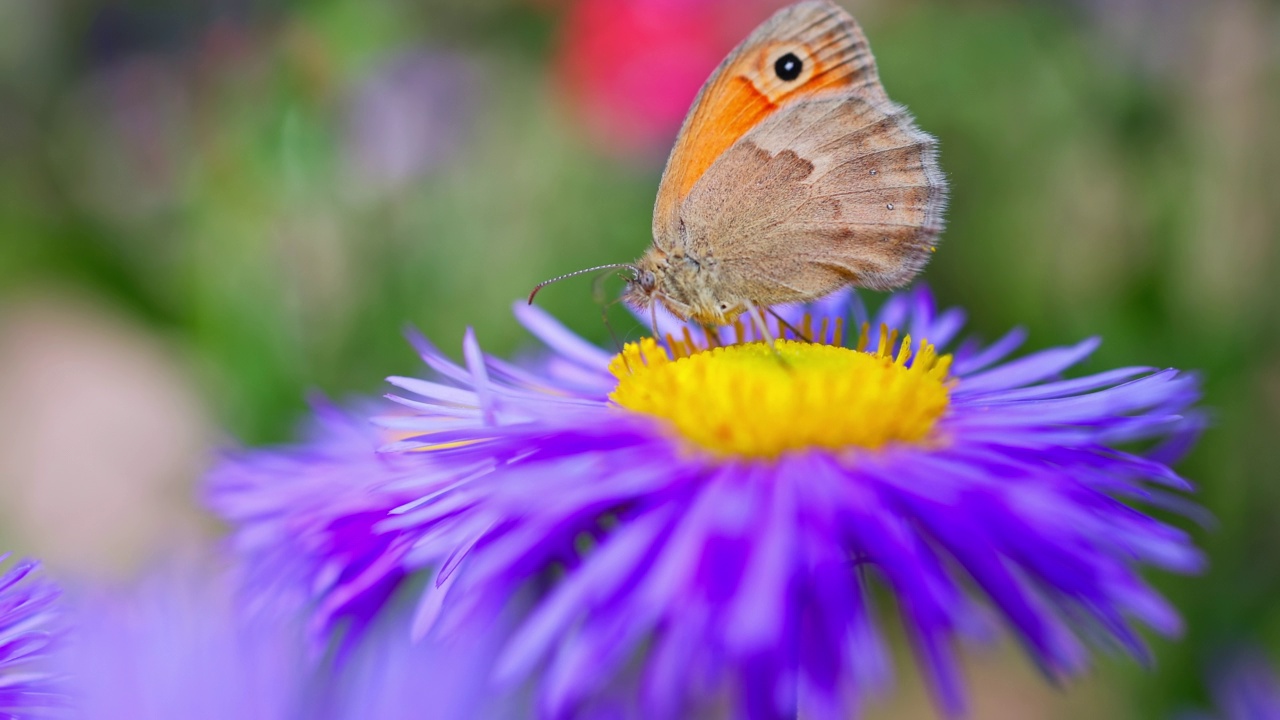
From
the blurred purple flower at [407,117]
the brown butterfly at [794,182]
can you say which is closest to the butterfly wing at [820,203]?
the brown butterfly at [794,182]

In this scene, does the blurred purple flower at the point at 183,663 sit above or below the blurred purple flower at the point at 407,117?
below

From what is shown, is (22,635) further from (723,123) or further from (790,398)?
(723,123)

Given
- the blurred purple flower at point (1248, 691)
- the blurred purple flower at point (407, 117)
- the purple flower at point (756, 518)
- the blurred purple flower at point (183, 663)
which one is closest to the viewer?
the purple flower at point (756, 518)

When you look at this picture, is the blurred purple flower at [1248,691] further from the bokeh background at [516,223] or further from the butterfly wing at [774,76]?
the butterfly wing at [774,76]

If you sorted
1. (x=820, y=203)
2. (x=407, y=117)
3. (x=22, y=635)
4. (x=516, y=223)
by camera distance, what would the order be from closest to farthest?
1. (x=22, y=635)
2. (x=820, y=203)
3. (x=407, y=117)
4. (x=516, y=223)

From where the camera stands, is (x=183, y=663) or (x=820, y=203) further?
(x=820, y=203)

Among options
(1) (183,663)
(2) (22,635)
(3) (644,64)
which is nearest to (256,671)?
(1) (183,663)
